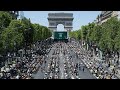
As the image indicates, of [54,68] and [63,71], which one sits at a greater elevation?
[54,68]

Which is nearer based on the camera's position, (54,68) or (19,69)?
(19,69)

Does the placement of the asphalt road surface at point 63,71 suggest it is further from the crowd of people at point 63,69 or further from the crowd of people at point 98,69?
the crowd of people at point 98,69

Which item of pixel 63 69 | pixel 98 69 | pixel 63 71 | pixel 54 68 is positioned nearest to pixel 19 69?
pixel 63 71

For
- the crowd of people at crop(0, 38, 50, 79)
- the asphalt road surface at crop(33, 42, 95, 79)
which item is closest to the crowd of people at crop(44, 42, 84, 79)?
the asphalt road surface at crop(33, 42, 95, 79)

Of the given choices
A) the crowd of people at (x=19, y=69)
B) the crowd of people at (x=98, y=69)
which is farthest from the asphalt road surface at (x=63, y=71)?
the crowd of people at (x=19, y=69)

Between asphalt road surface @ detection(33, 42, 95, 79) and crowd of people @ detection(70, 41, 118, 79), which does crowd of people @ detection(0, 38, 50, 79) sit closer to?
asphalt road surface @ detection(33, 42, 95, 79)

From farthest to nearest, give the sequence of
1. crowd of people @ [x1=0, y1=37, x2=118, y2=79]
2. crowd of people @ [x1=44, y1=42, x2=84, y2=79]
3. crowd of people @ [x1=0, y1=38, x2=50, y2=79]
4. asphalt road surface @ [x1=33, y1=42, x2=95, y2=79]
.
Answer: crowd of people @ [x1=44, y1=42, x2=84, y2=79]
asphalt road surface @ [x1=33, y1=42, x2=95, y2=79]
crowd of people @ [x1=0, y1=37, x2=118, y2=79]
crowd of people @ [x1=0, y1=38, x2=50, y2=79]

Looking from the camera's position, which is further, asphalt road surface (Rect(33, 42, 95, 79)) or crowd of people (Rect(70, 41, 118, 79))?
asphalt road surface (Rect(33, 42, 95, 79))

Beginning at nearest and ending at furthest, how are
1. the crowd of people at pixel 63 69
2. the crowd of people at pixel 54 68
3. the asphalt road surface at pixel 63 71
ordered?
the crowd of people at pixel 54 68 < the asphalt road surface at pixel 63 71 < the crowd of people at pixel 63 69

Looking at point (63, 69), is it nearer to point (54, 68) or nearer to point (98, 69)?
point (54, 68)

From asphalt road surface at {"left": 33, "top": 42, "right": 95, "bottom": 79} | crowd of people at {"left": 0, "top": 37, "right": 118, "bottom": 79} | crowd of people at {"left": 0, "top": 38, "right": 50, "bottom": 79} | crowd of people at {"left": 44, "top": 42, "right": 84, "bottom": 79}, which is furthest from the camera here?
crowd of people at {"left": 44, "top": 42, "right": 84, "bottom": 79}

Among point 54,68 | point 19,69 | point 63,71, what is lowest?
point 63,71
